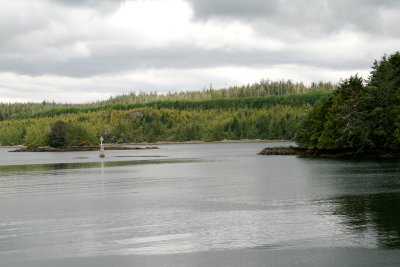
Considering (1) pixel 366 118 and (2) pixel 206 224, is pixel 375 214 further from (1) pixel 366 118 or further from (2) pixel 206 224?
(1) pixel 366 118

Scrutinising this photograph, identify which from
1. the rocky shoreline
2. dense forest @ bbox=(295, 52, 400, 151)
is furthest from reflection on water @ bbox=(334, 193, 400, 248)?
the rocky shoreline

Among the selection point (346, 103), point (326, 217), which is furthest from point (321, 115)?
point (326, 217)

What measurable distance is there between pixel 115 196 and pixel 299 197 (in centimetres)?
1828

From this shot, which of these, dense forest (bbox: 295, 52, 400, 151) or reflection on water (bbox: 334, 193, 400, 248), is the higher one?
dense forest (bbox: 295, 52, 400, 151)

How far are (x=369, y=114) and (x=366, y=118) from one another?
266cm

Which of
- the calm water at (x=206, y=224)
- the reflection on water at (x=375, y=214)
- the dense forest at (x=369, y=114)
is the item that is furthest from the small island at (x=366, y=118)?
the reflection on water at (x=375, y=214)

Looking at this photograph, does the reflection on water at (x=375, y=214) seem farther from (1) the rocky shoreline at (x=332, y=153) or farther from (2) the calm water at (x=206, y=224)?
(1) the rocky shoreline at (x=332, y=153)

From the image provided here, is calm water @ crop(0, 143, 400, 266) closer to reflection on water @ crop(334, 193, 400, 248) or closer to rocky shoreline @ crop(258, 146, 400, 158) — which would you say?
reflection on water @ crop(334, 193, 400, 248)

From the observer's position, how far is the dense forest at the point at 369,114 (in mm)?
106438

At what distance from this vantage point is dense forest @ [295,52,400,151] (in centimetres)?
10644

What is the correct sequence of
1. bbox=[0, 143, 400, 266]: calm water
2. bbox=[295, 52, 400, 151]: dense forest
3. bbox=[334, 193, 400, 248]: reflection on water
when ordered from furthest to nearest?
bbox=[295, 52, 400, 151]: dense forest < bbox=[334, 193, 400, 248]: reflection on water < bbox=[0, 143, 400, 266]: calm water

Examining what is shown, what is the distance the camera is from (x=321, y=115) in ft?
421

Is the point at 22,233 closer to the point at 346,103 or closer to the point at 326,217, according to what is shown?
the point at 326,217

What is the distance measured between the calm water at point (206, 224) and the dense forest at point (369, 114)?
143 ft
